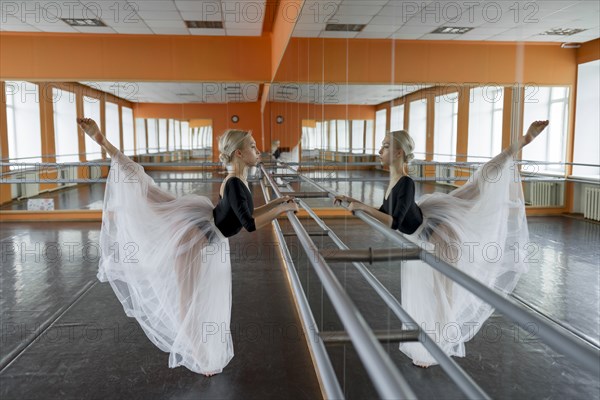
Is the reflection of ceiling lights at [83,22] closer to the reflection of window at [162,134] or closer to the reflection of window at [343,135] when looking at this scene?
the reflection of window at [343,135]

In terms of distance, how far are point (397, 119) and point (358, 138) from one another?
302 cm

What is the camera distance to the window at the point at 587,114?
192 centimetres

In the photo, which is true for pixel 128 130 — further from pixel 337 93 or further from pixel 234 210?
pixel 234 210

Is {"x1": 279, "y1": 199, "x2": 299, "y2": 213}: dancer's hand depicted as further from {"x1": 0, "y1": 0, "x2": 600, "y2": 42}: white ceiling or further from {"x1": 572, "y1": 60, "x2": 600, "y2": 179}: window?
{"x1": 572, "y1": 60, "x2": 600, "y2": 179}: window

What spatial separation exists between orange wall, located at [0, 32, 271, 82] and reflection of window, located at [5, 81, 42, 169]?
1662mm

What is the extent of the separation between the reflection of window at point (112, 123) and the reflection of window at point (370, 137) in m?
7.28

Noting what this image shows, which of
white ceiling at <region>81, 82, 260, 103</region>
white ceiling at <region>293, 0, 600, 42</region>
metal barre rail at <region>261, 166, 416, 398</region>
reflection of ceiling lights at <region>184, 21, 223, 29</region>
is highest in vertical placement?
reflection of ceiling lights at <region>184, 21, 223, 29</region>

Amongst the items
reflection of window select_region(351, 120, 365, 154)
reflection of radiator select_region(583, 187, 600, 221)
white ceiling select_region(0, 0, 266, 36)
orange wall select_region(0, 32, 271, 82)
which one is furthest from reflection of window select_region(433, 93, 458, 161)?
orange wall select_region(0, 32, 271, 82)

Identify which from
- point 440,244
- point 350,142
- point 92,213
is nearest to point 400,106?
point 440,244

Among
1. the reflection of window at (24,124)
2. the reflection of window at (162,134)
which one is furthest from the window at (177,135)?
the reflection of window at (24,124)

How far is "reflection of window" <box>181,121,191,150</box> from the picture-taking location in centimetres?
1384

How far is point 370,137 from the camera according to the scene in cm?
499

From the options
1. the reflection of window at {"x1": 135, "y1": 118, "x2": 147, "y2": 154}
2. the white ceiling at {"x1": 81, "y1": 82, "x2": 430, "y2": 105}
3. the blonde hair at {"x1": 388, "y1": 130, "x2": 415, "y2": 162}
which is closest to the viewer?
the blonde hair at {"x1": 388, "y1": 130, "x2": 415, "y2": 162}

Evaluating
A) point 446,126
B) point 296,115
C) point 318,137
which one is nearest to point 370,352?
point 446,126
